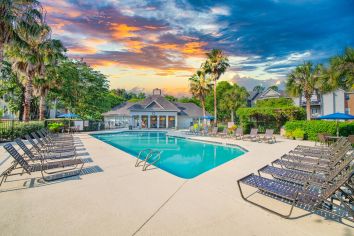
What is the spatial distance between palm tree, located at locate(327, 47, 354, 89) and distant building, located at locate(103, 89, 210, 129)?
25401 mm

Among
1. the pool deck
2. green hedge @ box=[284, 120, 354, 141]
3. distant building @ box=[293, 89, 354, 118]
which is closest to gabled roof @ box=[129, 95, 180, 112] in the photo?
green hedge @ box=[284, 120, 354, 141]

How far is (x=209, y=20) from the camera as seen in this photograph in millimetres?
19531

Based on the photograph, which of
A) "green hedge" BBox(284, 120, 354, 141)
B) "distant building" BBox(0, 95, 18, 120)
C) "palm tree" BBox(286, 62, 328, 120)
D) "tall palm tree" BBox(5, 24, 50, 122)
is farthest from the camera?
"distant building" BBox(0, 95, 18, 120)

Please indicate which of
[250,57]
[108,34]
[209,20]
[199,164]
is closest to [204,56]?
[250,57]

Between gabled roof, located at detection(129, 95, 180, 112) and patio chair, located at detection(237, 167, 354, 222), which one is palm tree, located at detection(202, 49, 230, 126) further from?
patio chair, located at detection(237, 167, 354, 222)

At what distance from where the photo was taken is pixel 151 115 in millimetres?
38000

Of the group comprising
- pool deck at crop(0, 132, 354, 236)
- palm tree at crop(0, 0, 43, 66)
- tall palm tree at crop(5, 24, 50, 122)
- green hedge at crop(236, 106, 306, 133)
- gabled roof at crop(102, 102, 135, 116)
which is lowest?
pool deck at crop(0, 132, 354, 236)

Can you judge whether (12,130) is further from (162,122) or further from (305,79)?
(305,79)

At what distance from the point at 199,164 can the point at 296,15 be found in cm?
1668

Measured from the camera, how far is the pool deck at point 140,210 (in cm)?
342

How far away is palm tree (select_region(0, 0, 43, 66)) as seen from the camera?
13234 millimetres

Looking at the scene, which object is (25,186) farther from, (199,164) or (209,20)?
(209,20)

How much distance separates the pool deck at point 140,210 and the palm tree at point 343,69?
1343 cm

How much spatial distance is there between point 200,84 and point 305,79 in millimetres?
16442
